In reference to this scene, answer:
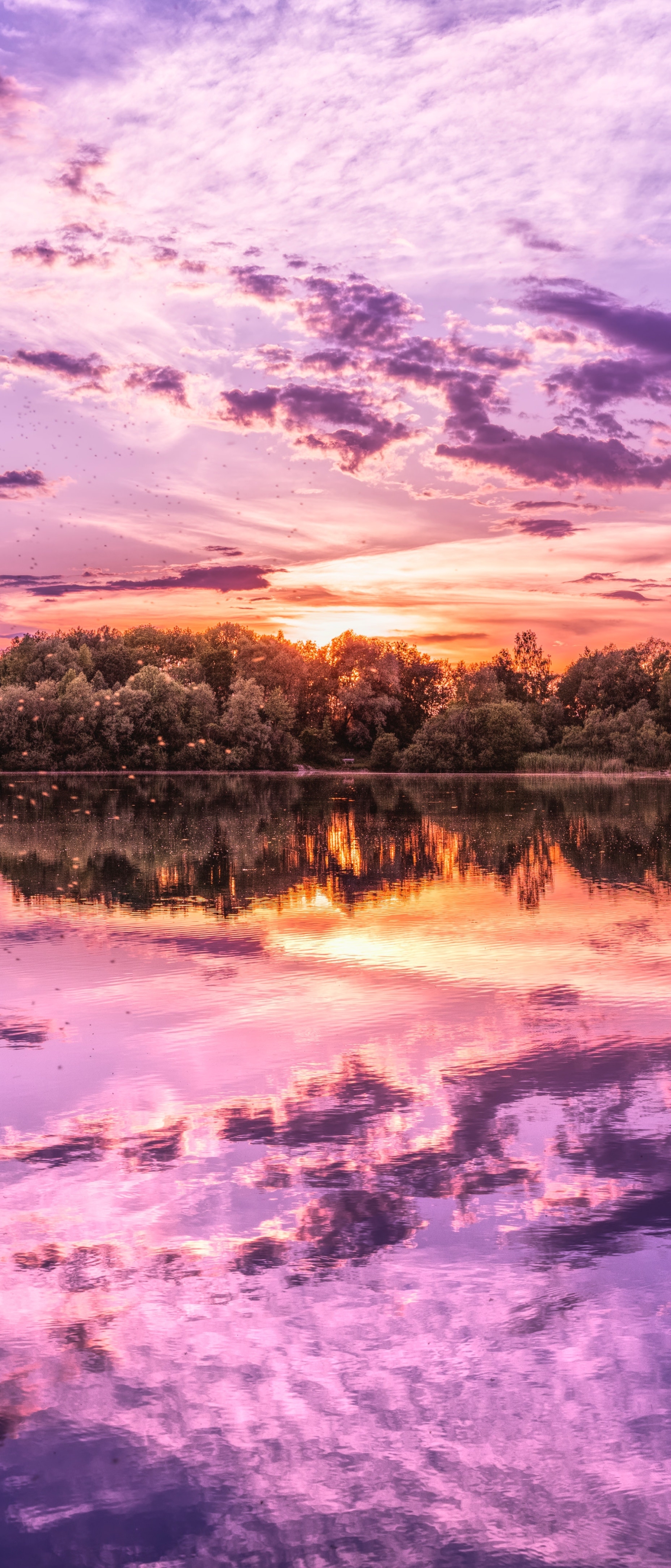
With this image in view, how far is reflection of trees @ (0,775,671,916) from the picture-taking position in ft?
80.7

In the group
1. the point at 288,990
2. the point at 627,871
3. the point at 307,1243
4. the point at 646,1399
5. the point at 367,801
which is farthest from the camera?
the point at 367,801

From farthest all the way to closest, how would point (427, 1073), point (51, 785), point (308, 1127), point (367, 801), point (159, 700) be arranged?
1. point (159, 700)
2. point (51, 785)
3. point (367, 801)
4. point (427, 1073)
5. point (308, 1127)

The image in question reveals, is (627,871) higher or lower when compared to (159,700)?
lower

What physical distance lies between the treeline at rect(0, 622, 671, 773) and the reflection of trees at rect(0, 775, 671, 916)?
43.1m

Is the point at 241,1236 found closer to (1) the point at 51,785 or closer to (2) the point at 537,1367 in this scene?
(2) the point at 537,1367

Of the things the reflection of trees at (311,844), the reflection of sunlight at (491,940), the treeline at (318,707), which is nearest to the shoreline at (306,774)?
the treeline at (318,707)

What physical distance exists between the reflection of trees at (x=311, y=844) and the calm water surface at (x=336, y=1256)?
24.8 feet

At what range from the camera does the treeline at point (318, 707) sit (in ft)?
357

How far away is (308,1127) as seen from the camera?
30.5 ft

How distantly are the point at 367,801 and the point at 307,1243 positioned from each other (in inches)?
2140

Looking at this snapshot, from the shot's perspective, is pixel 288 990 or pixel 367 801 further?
pixel 367 801

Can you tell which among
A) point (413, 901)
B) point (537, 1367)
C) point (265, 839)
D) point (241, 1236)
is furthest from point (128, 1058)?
point (265, 839)

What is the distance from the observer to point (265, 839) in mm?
35938

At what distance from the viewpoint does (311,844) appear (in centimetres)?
3453
